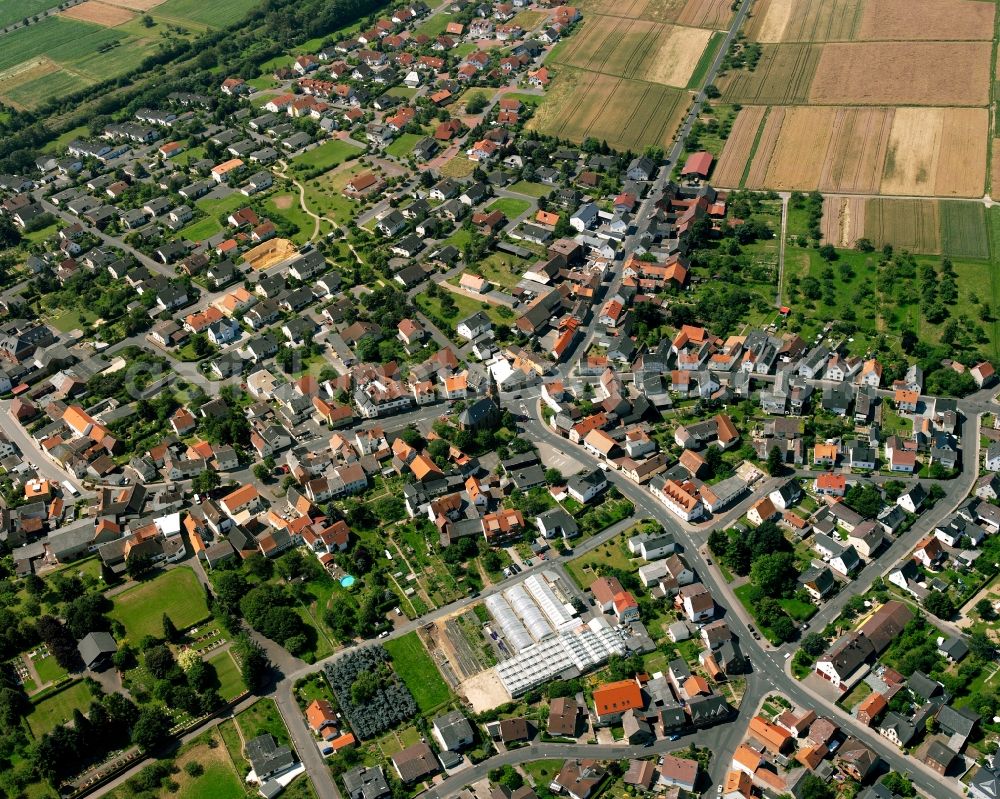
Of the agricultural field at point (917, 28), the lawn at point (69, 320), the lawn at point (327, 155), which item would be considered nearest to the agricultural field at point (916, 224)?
the agricultural field at point (917, 28)

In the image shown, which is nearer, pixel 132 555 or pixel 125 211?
pixel 132 555

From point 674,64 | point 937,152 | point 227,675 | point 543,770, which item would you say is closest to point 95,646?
point 227,675

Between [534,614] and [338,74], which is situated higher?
[338,74]

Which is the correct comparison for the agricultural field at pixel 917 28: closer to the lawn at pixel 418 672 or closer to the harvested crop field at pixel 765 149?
the harvested crop field at pixel 765 149

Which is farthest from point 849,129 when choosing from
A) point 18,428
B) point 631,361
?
point 18,428

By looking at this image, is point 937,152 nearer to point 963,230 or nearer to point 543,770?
point 963,230

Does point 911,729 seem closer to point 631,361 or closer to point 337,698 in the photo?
point 337,698

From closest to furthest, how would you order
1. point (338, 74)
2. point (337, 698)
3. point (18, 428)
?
point (337, 698), point (18, 428), point (338, 74)

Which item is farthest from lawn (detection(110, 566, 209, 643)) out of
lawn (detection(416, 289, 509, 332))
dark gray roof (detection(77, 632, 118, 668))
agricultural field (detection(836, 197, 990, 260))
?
agricultural field (detection(836, 197, 990, 260))
